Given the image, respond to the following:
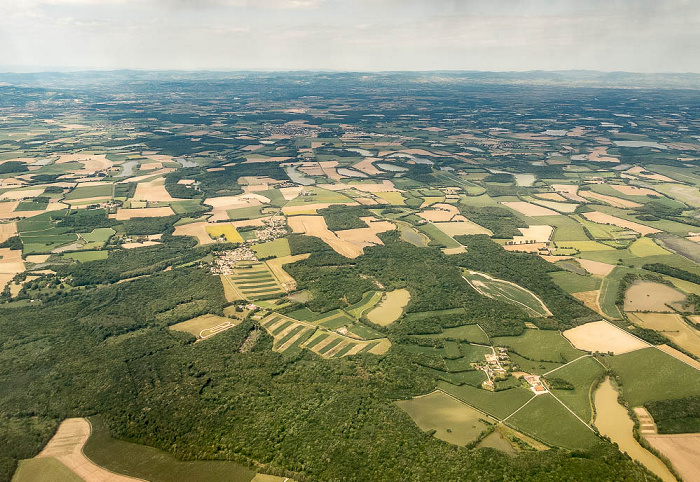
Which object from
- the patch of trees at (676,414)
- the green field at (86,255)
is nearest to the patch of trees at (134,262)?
the green field at (86,255)

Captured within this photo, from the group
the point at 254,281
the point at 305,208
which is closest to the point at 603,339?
the point at 254,281

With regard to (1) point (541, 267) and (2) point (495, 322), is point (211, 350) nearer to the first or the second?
(2) point (495, 322)

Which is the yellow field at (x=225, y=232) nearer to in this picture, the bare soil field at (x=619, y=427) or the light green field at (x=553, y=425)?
the light green field at (x=553, y=425)

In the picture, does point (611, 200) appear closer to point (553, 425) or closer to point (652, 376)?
point (652, 376)

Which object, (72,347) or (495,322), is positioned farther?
(495,322)

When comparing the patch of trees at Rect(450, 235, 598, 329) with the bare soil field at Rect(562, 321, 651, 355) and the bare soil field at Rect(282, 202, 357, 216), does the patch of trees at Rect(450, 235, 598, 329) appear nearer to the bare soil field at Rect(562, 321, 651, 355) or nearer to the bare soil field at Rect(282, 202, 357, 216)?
the bare soil field at Rect(562, 321, 651, 355)

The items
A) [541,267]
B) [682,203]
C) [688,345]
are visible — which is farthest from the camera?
[682,203]

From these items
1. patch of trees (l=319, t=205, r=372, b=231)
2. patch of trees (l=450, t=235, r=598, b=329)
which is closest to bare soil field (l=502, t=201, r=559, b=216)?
patch of trees (l=450, t=235, r=598, b=329)

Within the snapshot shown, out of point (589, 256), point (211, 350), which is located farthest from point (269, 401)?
point (589, 256)
